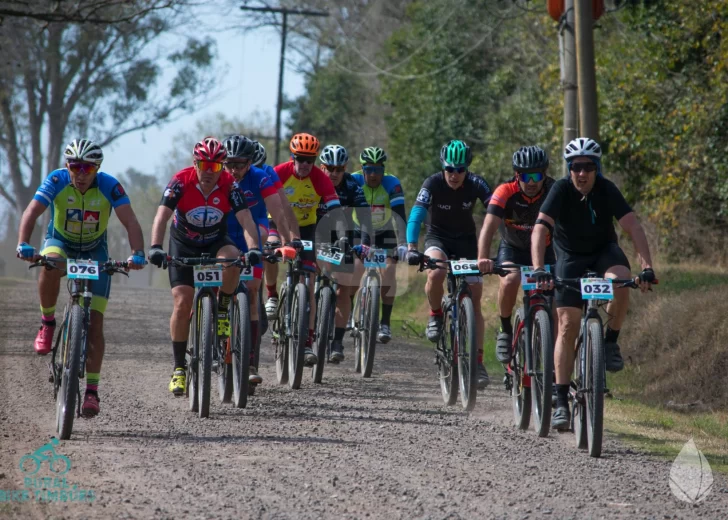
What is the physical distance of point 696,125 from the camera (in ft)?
58.5

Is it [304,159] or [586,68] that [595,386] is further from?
[586,68]

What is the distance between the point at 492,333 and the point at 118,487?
475 inches

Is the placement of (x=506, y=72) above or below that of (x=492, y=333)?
above

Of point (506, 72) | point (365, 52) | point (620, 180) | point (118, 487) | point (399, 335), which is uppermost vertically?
point (365, 52)

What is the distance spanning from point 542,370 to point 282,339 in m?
3.57

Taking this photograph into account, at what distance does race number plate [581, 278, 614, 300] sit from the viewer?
24.7 ft

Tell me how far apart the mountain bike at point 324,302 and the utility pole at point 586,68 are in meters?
4.28

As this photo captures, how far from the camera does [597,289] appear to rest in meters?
Result: 7.55

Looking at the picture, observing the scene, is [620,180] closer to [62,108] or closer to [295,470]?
[295,470]

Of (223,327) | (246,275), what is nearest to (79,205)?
(223,327)

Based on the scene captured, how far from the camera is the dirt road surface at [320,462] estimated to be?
6.01 m

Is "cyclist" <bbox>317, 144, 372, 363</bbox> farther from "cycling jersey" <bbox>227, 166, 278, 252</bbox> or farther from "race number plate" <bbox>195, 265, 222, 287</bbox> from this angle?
"race number plate" <bbox>195, 265, 222, 287</bbox>

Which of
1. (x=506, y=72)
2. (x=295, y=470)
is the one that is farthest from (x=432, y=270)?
(x=506, y=72)

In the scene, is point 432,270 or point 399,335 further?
point 399,335
